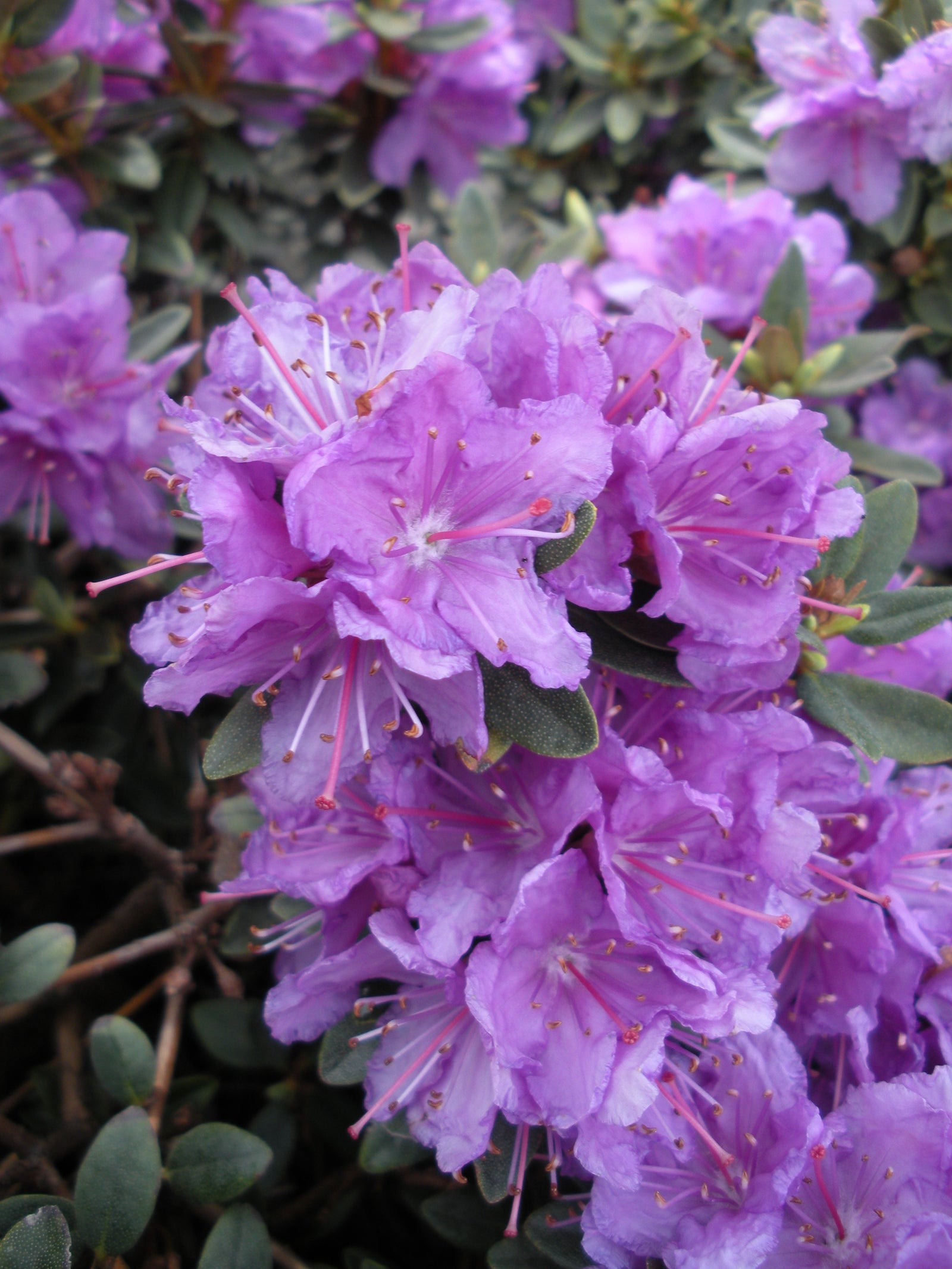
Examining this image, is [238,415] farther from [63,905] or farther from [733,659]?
[63,905]

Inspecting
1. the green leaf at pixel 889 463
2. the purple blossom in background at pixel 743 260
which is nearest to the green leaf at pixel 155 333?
the purple blossom in background at pixel 743 260

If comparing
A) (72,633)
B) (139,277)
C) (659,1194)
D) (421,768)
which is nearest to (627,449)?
(421,768)

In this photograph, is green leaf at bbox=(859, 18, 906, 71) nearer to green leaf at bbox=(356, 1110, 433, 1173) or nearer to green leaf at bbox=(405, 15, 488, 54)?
green leaf at bbox=(405, 15, 488, 54)

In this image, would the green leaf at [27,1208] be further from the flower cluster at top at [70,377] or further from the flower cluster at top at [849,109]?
the flower cluster at top at [849,109]

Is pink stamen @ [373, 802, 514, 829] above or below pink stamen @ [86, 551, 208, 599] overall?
below

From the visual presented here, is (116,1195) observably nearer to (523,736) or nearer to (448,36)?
(523,736)

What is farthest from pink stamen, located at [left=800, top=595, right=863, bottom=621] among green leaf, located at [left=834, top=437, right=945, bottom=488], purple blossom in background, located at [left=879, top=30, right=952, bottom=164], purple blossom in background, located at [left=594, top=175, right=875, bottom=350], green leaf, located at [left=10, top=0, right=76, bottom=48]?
green leaf, located at [left=10, top=0, right=76, bottom=48]

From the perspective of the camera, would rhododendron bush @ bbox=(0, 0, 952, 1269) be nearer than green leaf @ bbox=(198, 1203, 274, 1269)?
Yes
